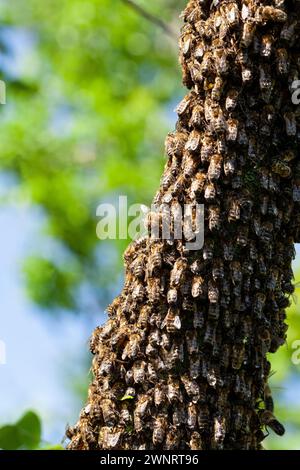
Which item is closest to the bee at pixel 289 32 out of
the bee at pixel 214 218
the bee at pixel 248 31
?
the bee at pixel 248 31

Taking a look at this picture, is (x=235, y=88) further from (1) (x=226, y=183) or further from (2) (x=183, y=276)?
(2) (x=183, y=276)

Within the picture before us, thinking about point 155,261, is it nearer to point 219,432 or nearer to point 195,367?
point 195,367

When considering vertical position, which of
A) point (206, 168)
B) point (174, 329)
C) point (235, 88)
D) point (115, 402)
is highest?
point (235, 88)

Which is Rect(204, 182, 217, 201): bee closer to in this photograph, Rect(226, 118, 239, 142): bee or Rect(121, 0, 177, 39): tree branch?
Rect(226, 118, 239, 142): bee

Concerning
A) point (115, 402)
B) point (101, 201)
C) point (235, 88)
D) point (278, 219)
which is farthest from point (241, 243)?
point (101, 201)

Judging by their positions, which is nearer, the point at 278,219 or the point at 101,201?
the point at 278,219

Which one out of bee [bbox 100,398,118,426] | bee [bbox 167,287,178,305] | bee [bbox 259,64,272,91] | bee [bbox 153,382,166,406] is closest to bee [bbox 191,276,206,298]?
bee [bbox 167,287,178,305]
